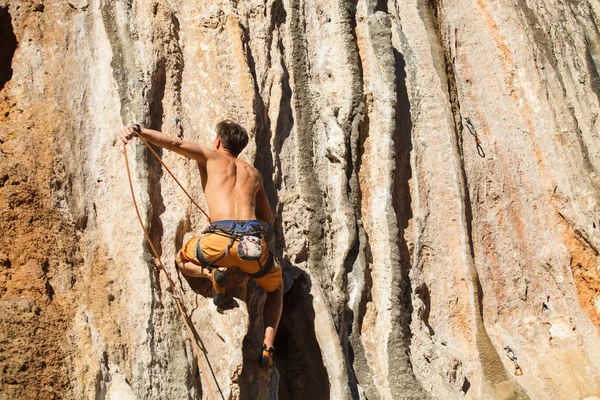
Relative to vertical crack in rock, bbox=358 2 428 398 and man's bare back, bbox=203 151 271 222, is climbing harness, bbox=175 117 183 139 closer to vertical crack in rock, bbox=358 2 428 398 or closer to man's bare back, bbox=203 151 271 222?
man's bare back, bbox=203 151 271 222

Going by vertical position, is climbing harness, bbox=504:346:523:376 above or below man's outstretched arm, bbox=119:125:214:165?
below

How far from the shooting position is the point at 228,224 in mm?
4305

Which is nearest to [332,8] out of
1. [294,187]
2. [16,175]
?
[294,187]

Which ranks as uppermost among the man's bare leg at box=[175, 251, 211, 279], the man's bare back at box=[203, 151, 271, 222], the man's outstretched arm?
the man's outstretched arm

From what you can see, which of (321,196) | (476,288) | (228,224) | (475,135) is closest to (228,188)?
→ (228,224)

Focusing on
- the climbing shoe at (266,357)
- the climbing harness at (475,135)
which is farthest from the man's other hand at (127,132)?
the climbing harness at (475,135)

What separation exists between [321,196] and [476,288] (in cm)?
147

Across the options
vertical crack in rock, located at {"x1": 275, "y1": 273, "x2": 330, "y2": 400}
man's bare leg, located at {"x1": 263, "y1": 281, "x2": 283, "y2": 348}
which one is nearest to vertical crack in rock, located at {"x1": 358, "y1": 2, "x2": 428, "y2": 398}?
vertical crack in rock, located at {"x1": 275, "y1": 273, "x2": 330, "y2": 400}

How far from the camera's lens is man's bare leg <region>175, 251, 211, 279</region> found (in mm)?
4363

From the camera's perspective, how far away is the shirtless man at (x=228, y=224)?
425 centimetres

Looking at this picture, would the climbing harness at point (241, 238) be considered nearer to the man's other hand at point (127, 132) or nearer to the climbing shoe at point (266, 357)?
the climbing shoe at point (266, 357)

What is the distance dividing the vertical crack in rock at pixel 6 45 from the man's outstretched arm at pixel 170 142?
45.9 inches

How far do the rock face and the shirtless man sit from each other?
0.15 metres

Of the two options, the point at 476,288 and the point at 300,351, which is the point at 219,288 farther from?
the point at 476,288
